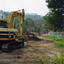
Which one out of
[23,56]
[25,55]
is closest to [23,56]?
[23,56]

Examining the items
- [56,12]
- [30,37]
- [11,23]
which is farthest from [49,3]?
[11,23]

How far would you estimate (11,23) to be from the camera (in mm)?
7309

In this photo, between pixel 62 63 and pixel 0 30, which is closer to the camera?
pixel 62 63

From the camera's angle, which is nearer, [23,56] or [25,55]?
[23,56]

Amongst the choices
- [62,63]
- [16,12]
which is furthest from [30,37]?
[62,63]

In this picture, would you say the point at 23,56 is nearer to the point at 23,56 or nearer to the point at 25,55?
the point at 23,56

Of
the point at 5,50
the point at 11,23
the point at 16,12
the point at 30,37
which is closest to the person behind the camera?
the point at 5,50

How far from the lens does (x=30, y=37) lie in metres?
16.3

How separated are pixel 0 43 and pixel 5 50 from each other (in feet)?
3.03

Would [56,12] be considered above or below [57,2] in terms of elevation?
below

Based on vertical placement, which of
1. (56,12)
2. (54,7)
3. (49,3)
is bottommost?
(56,12)

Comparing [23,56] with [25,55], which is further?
[25,55]

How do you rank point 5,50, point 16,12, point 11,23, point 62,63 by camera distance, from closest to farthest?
point 62,63 → point 5,50 → point 11,23 → point 16,12

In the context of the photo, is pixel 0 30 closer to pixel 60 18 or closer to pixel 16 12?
pixel 16 12
